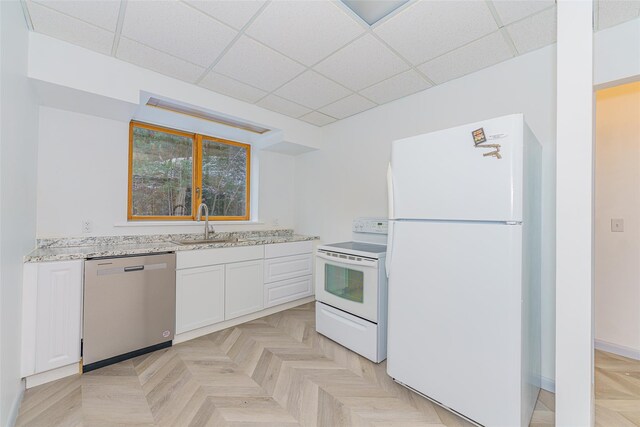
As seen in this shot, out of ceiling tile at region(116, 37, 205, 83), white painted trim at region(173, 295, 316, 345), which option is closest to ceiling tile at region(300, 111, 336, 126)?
ceiling tile at region(116, 37, 205, 83)

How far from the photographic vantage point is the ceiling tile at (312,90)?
2430 mm

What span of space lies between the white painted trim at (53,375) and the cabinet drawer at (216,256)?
0.92m

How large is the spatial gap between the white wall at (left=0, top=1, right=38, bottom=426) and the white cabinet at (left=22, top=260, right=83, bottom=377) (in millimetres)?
94

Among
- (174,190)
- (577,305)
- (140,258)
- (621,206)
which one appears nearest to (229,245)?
(140,258)

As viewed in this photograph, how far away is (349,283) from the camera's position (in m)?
2.37

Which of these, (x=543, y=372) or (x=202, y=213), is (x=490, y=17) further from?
(x=202, y=213)

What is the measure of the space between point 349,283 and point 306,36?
Answer: 1926 mm

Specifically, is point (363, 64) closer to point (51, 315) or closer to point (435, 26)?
point (435, 26)

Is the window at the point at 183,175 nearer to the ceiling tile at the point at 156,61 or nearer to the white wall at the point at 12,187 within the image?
the ceiling tile at the point at 156,61

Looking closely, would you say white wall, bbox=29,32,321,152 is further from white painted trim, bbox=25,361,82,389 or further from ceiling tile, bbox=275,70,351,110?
white painted trim, bbox=25,361,82,389

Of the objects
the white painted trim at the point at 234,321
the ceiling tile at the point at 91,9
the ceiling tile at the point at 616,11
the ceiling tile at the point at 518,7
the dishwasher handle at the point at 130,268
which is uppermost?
the ceiling tile at the point at 518,7

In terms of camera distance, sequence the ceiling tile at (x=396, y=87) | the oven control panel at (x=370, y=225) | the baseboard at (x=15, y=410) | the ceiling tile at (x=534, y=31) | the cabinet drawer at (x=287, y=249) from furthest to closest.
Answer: the cabinet drawer at (x=287, y=249)
the oven control panel at (x=370, y=225)
the ceiling tile at (x=396, y=87)
the ceiling tile at (x=534, y=31)
the baseboard at (x=15, y=410)

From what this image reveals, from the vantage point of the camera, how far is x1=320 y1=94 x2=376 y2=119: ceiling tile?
2.81 metres

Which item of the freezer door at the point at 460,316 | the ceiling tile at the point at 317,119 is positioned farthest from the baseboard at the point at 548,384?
the ceiling tile at the point at 317,119
